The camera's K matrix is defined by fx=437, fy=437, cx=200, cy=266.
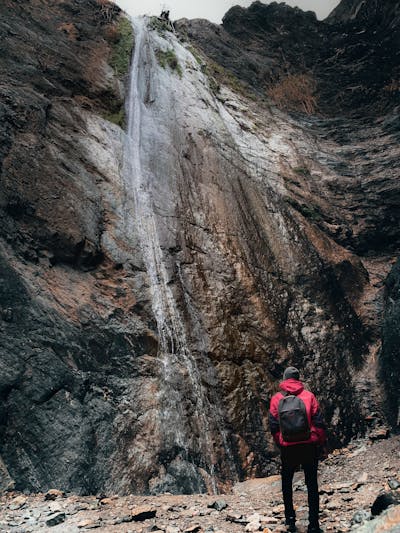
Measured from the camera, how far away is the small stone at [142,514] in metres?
5.34

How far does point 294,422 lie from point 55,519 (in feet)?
10.3

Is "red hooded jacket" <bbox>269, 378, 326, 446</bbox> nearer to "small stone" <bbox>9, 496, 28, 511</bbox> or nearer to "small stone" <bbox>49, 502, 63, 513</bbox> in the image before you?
"small stone" <bbox>49, 502, 63, 513</bbox>

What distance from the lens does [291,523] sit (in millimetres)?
4781

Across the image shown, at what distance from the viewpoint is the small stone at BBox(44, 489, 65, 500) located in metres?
5.90

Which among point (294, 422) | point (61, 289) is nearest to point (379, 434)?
point (294, 422)

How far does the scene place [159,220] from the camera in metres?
11.3

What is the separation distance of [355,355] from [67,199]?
784cm

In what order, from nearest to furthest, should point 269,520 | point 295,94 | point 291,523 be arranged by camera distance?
1. point 291,523
2. point 269,520
3. point 295,94

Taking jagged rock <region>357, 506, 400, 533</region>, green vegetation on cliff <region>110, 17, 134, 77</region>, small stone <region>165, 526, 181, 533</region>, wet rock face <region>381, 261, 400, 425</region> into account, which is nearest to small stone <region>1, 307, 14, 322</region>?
small stone <region>165, 526, 181, 533</region>

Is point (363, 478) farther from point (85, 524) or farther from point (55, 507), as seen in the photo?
point (55, 507)

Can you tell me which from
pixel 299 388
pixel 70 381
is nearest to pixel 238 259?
pixel 70 381

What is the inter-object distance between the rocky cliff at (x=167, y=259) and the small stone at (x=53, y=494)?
0.17m

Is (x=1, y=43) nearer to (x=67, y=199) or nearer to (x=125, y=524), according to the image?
(x=67, y=199)

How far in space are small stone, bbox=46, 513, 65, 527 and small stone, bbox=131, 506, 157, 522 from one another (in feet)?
2.80
